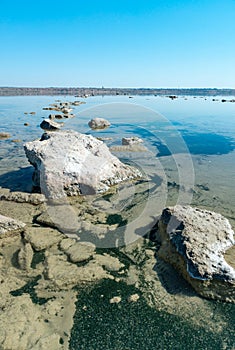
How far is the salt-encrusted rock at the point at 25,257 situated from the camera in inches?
225

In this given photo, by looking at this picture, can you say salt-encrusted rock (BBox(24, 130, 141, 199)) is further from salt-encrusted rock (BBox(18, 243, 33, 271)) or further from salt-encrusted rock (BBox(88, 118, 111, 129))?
salt-encrusted rock (BBox(88, 118, 111, 129))

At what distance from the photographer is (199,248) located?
5441mm

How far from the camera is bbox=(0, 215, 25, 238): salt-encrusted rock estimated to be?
6750 mm

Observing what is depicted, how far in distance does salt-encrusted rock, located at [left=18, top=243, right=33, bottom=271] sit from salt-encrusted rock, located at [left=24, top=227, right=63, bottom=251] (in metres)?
0.15

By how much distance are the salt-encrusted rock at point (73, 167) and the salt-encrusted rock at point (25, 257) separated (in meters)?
2.88

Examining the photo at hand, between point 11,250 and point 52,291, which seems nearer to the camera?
point 52,291

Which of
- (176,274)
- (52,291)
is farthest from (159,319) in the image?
(52,291)

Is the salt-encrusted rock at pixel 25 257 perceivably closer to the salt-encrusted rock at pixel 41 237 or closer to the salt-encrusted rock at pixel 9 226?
the salt-encrusted rock at pixel 41 237

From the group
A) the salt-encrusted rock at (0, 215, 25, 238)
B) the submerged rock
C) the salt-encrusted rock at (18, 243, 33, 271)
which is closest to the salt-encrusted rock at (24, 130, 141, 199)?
the salt-encrusted rock at (0, 215, 25, 238)

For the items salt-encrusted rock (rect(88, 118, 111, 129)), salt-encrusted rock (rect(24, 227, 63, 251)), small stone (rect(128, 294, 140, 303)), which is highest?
salt-encrusted rock (rect(88, 118, 111, 129))

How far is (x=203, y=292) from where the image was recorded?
192 inches

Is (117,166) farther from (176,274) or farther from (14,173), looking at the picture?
(176,274)

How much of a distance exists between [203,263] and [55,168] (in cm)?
622

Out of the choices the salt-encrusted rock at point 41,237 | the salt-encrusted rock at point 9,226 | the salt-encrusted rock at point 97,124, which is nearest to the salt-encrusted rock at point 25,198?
the salt-encrusted rock at point 9,226
